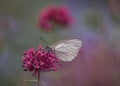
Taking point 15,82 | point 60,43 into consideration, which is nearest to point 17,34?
point 15,82

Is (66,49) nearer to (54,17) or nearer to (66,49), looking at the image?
(66,49)

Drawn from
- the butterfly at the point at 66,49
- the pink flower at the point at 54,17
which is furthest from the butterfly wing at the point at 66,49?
the pink flower at the point at 54,17

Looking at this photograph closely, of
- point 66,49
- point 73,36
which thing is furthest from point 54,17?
point 66,49

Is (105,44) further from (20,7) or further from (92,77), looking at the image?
(20,7)

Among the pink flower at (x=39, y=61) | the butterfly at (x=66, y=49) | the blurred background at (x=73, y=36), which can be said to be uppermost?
the blurred background at (x=73, y=36)

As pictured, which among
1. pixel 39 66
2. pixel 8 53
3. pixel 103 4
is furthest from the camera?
pixel 103 4

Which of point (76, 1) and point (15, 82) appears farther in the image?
point (76, 1)

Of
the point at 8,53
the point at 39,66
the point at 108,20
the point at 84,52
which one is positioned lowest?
the point at 39,66

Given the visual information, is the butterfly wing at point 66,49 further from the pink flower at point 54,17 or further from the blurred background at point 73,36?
the pink flower at point 54,17
